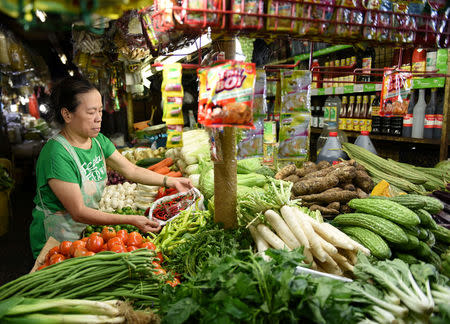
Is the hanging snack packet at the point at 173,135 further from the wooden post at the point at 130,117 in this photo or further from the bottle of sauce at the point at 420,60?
the wooden post at the point at 130,117

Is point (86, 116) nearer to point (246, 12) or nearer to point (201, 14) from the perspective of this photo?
point (201, 14)

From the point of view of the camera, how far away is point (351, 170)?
2795 millimetres

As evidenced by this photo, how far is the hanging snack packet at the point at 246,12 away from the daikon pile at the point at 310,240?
1.09 meters

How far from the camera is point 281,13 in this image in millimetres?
1468

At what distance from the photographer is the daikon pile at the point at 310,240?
5.58 feet

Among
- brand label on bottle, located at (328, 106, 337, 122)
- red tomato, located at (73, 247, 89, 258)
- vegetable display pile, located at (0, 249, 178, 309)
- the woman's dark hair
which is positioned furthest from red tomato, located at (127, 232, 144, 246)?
brand label on bottle, located at (328, 106, 337, 122)

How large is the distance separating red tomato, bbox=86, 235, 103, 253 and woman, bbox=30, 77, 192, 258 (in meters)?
0.27

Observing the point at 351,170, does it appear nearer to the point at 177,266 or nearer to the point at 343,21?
the point at 343,21

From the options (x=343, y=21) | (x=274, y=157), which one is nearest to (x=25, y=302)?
(x=343, y=21)

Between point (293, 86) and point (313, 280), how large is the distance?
1.21 meters

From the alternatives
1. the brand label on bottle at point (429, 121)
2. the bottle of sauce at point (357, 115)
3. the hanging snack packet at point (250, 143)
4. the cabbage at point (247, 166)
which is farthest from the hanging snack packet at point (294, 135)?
the bottle of sauce at point (357, 115)

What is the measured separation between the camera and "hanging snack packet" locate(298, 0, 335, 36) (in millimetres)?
1518

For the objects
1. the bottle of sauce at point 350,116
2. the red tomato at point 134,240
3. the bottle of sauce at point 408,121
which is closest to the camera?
the red tomato at point 134,240

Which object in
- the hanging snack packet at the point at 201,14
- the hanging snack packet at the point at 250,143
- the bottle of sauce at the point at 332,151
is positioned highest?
the hanging snack packet at the point at 201,14
